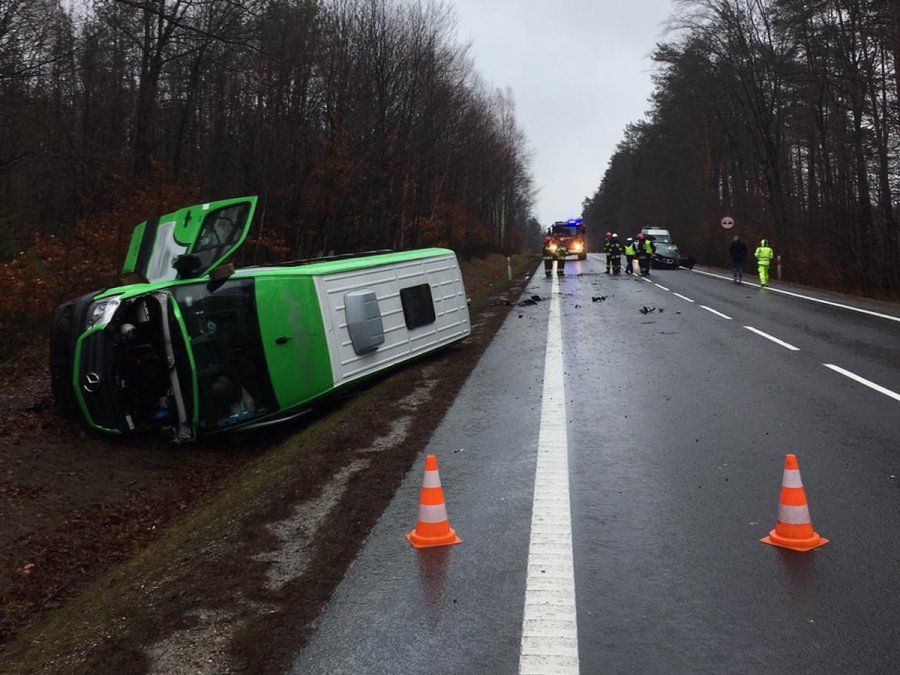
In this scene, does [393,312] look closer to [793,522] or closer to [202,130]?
[793,522]

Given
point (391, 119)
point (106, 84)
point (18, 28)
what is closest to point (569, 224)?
point (391, 119)

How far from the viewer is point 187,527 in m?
6.32

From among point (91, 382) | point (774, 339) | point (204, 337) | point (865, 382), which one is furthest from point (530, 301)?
point (91, 382)

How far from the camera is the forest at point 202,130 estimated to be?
51.9 feet

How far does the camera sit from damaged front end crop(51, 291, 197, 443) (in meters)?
7.91

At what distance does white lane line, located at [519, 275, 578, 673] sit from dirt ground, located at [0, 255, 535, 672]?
1033 millimetres

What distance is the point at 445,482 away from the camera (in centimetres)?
609

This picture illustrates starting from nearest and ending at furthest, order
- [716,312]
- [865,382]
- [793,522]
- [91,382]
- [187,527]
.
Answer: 1. [793,522]
2. [187,527]
3. [91,382]
4. [865,382]
5. [716,312]

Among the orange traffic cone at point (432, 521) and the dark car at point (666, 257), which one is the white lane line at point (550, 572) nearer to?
the orange traffic cone at point (432, 521)

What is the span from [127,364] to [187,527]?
242 centimetres

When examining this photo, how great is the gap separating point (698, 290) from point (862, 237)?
5719 mm

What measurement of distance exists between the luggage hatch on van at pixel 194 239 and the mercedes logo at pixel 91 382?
4.70 ft

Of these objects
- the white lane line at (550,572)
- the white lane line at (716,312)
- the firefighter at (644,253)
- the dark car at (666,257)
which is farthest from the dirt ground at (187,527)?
the dark car at (666,257)

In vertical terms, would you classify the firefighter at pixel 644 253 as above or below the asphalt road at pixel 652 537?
above
